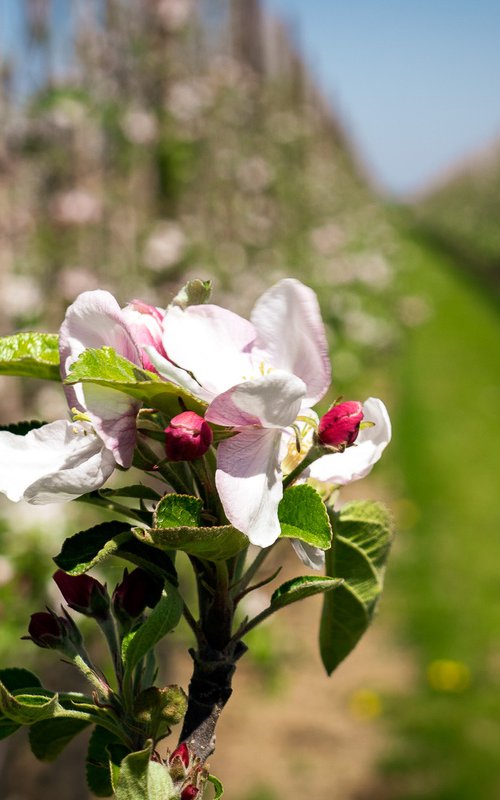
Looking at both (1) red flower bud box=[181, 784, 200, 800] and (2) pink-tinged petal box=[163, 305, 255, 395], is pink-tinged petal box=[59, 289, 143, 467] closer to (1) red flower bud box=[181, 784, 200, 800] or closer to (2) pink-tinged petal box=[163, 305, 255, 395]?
(2) pink-tinged petal box=[163, 305, 255, 395]

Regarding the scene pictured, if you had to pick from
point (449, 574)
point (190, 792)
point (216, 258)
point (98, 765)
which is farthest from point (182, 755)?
point (216, 258)

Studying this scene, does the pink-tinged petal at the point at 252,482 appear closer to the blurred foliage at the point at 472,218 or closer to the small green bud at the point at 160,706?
the small green bud at the point at 160,706

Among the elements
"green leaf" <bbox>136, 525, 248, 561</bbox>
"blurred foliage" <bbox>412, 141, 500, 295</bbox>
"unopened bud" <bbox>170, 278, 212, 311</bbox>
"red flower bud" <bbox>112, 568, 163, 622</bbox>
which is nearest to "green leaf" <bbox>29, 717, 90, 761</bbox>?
"red flower bud" <bbox>112, 568, 163, 622</bbox>

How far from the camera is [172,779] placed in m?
0.55

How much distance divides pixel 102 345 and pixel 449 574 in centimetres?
445

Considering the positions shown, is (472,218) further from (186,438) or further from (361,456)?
(186,438)

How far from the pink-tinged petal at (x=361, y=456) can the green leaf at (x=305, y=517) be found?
0.06m

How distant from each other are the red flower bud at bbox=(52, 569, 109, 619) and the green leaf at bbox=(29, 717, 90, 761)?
87 mm

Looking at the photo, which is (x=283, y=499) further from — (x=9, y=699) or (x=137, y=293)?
(x=137, y=293)

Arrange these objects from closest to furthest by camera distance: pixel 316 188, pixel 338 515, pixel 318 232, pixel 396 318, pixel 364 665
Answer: pixel 338 515, pixel 364 665, pixel 318 232, pixel 316 188, pixel 396 318

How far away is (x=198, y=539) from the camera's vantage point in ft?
1.72

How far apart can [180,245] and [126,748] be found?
4.16 m

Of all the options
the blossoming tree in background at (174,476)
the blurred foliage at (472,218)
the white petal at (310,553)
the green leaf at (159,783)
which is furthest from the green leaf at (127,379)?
the blurred foliage at (472,218)

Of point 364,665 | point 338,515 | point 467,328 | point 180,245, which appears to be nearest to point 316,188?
point 467,328
